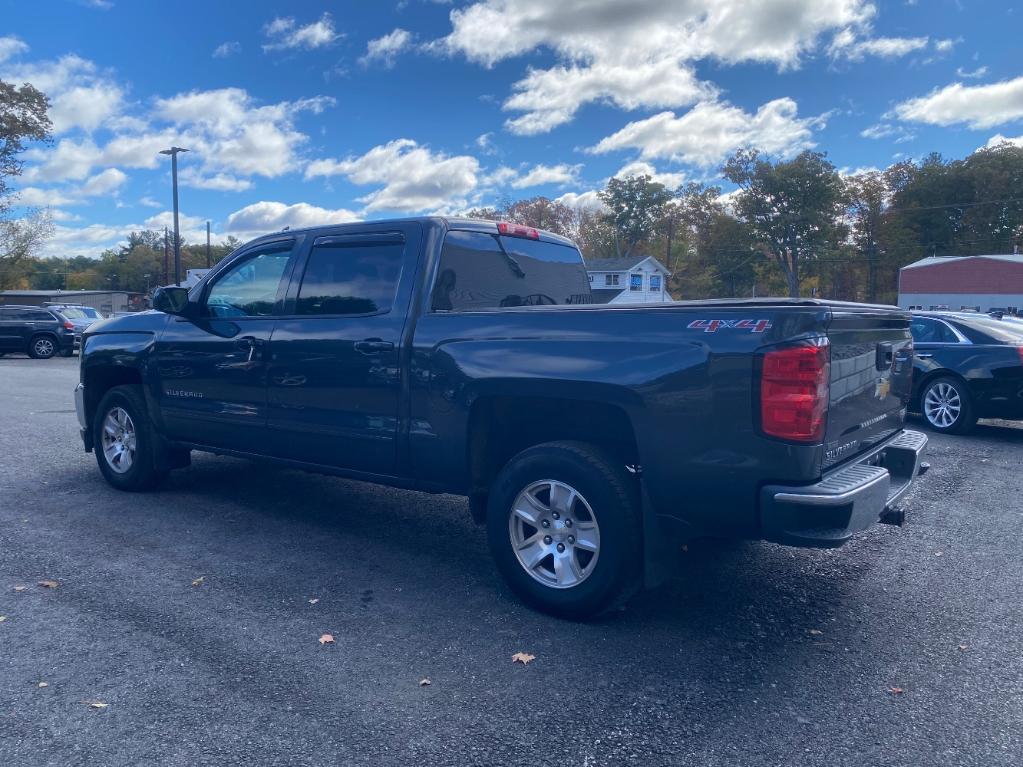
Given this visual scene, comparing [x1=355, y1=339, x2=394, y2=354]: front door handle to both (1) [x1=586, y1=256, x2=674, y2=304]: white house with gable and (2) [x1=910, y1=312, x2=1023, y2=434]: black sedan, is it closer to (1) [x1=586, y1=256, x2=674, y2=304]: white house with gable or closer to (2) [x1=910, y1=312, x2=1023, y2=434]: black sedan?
(2) [x1=910, y1=312, x2=1023, y2=434]: black sedan

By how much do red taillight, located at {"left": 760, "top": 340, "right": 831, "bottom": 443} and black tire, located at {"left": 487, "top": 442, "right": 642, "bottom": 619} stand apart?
789mm

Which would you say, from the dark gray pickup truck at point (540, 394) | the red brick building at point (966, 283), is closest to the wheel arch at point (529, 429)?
the dark gray pickup truck at point (540, 394)

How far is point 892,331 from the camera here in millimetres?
4332

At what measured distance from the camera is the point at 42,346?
24.6 metres

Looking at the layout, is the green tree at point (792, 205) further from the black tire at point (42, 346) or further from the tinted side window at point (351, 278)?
the tinted side window at point (351, 278)

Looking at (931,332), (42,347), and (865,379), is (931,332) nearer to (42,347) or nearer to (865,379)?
(865,379)

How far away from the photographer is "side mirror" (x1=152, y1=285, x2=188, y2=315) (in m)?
5.78

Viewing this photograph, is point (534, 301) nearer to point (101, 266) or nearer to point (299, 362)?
point (299, 362)

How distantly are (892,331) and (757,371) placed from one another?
149cm

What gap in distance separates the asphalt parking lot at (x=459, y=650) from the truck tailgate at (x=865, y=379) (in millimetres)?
923

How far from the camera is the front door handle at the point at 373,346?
181 inches

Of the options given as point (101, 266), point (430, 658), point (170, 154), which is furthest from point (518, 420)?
point (101, 266)

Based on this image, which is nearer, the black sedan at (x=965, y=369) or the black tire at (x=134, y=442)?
the black tire at (x=134, y=442)

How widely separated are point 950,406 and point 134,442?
8772 mm
